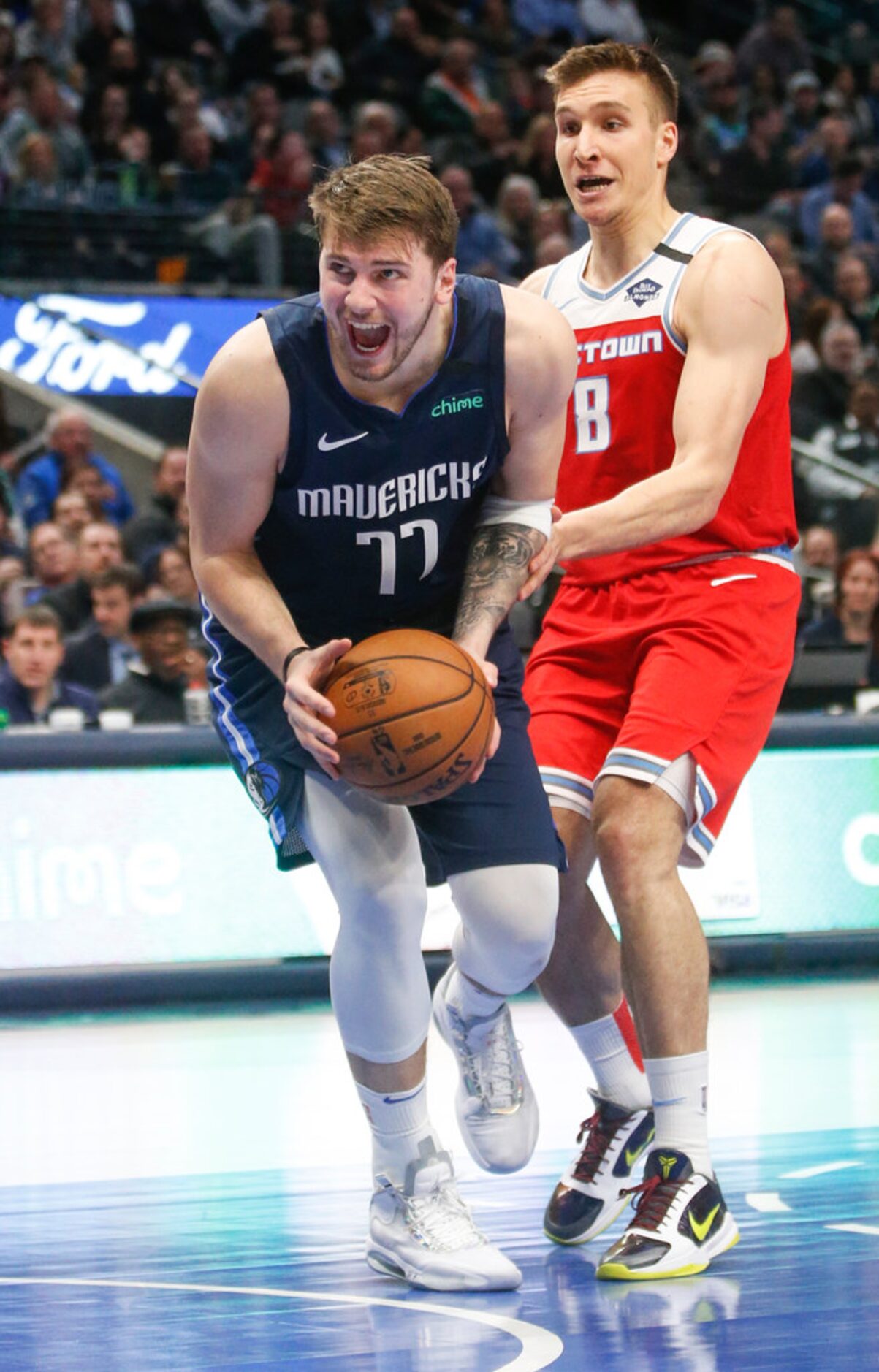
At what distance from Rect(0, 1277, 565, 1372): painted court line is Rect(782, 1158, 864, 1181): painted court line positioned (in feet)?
4.21

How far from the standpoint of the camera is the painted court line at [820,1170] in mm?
4461

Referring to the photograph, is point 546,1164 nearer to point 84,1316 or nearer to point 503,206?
point 84,1316

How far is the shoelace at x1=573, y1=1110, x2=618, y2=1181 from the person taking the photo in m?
4.02

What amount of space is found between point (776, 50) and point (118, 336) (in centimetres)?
736

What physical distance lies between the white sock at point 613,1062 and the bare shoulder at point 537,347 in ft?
4.40

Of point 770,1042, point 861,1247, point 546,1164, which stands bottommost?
point 770,1042

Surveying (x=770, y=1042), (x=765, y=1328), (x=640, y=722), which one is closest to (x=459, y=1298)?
(x=765, y=1328)

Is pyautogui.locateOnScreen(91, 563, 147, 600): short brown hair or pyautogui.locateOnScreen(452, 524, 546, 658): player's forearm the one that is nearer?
pyautogui.locateOnScreen(452, 524, 546, 658): player's forearm

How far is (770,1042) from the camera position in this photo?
654 cm

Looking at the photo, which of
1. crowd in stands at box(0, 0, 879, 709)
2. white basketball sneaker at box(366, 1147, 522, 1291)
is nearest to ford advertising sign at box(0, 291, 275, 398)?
crowd in stands at box(0, 0, 879, 709)

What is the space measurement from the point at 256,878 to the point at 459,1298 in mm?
3923

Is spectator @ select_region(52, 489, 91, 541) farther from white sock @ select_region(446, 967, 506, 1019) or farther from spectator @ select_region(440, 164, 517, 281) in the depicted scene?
white sock @ select_region(446, 967, 506, 1019)

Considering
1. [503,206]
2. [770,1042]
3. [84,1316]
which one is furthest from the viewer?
[503,206]

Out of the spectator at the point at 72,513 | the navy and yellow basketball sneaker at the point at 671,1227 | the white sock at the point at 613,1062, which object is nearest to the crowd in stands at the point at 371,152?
the spectator at the point at 72,513
